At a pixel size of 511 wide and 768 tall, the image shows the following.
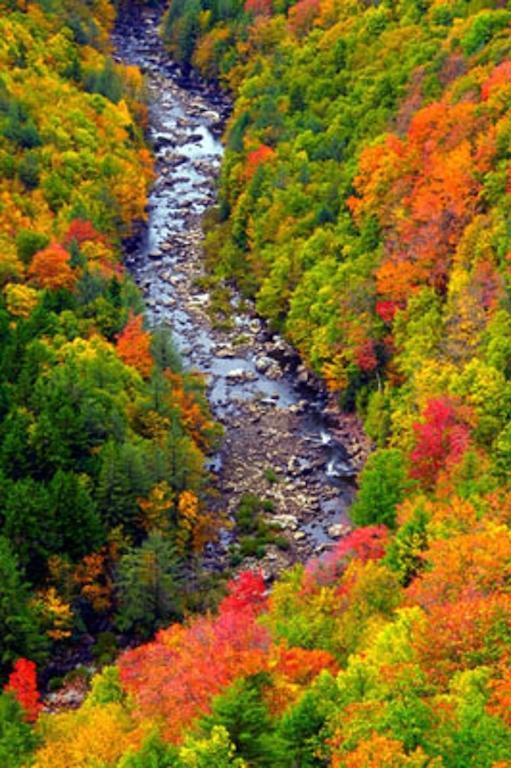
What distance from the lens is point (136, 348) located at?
87.3 metres

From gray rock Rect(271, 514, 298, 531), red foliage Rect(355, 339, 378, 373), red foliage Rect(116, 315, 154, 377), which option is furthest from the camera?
red foliage Rect(355, 339, 378, 373)

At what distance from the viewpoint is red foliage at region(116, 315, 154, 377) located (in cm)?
8688

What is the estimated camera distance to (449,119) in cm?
9325

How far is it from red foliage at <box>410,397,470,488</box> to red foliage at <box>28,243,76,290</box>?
35396mm

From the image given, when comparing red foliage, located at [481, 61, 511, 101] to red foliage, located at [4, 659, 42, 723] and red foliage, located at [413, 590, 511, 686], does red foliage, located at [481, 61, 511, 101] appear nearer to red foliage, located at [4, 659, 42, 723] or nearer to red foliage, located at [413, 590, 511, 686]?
red foliage, located at [413, 590, 511, 686]

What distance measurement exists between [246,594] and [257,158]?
63239 millimetres

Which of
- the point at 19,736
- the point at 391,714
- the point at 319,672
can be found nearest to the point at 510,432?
the point at 319,672

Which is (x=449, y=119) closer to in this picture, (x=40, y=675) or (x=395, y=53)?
(x=395, y=53)

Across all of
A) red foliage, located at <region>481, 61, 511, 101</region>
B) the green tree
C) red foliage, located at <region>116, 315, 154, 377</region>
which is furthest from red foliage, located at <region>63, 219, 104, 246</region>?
the green tree

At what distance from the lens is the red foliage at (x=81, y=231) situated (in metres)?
101

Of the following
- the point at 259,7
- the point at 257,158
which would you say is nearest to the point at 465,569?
the point at 257,158

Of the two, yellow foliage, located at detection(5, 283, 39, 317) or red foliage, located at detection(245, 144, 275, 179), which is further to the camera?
red foliage, located at detection(245, 144, 275, 179)

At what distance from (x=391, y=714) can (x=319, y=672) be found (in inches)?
412

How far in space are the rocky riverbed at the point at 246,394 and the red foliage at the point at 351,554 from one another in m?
10.3
